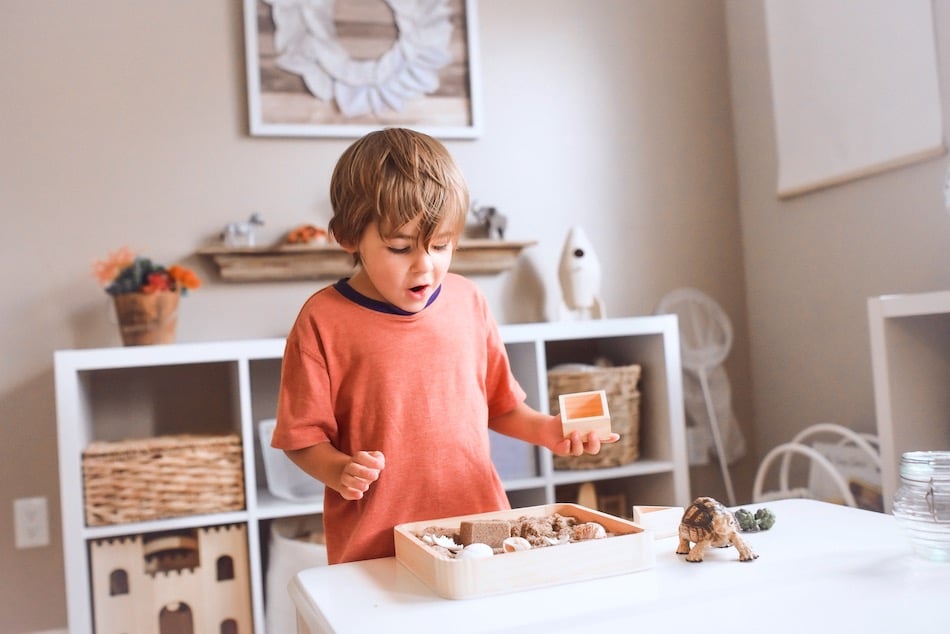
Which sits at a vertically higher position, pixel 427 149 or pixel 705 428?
pixel 427 149

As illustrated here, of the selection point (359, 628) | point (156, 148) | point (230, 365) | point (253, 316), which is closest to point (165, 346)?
point (230, 365)

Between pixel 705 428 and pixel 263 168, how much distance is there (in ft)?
4.92

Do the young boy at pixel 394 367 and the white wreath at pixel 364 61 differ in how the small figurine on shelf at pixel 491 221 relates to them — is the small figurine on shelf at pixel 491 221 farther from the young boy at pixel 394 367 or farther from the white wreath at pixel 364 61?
the young boy at pixel 394 367

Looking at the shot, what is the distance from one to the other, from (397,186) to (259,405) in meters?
1.46

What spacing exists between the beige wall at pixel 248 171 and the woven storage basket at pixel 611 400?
38 cm

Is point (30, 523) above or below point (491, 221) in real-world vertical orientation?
below

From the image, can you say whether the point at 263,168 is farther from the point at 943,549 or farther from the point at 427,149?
the point at 943,549

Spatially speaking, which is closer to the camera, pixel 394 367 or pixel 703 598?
pixel 703 598

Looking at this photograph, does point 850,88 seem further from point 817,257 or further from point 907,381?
point 907,381

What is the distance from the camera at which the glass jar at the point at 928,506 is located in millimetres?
773

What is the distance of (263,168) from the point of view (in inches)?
93.0

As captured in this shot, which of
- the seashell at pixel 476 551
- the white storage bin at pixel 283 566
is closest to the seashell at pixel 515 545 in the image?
the seashell at pixel 476 551

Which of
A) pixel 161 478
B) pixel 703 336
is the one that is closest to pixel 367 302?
pixel 161 478

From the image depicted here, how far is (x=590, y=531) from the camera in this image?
2.72 ft
